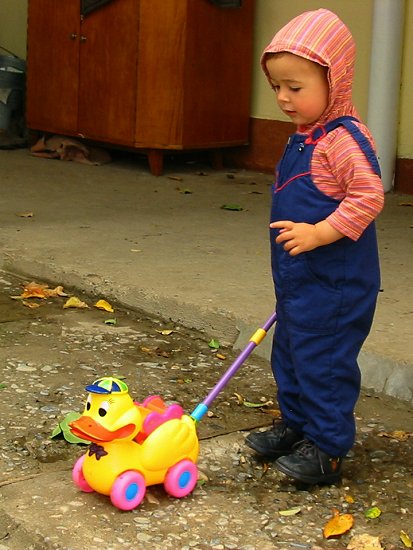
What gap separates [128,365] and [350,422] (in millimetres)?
1326

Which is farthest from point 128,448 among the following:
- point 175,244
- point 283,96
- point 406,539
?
point 175,244

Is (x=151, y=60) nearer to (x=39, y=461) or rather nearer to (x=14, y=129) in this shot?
(x=14, y=129)

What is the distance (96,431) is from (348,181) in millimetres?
958

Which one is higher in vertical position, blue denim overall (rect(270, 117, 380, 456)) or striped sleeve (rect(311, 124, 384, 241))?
striped sleeve (rect(311, 124, 384, 241))

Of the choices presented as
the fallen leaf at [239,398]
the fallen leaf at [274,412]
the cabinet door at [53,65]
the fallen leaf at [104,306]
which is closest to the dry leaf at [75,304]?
the fallen leaf at [104,306]

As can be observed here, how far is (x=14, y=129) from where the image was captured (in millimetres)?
10141

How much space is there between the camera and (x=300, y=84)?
10.2 ft

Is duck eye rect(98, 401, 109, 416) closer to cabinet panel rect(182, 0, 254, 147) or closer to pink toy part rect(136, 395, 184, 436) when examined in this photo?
pink toy part rect(136, 395, 184, 436)

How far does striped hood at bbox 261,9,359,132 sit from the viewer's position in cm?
305

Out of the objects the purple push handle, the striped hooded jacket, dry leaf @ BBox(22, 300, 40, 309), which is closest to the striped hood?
the striped hooded jacket

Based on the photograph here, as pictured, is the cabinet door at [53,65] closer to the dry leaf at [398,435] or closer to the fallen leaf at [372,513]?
the dry leaf at [398,435]

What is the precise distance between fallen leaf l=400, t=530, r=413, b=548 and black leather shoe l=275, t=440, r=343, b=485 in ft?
1.06

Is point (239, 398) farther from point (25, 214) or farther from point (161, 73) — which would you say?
point (161, 73)

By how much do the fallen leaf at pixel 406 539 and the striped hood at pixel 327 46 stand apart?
1.15 metres
